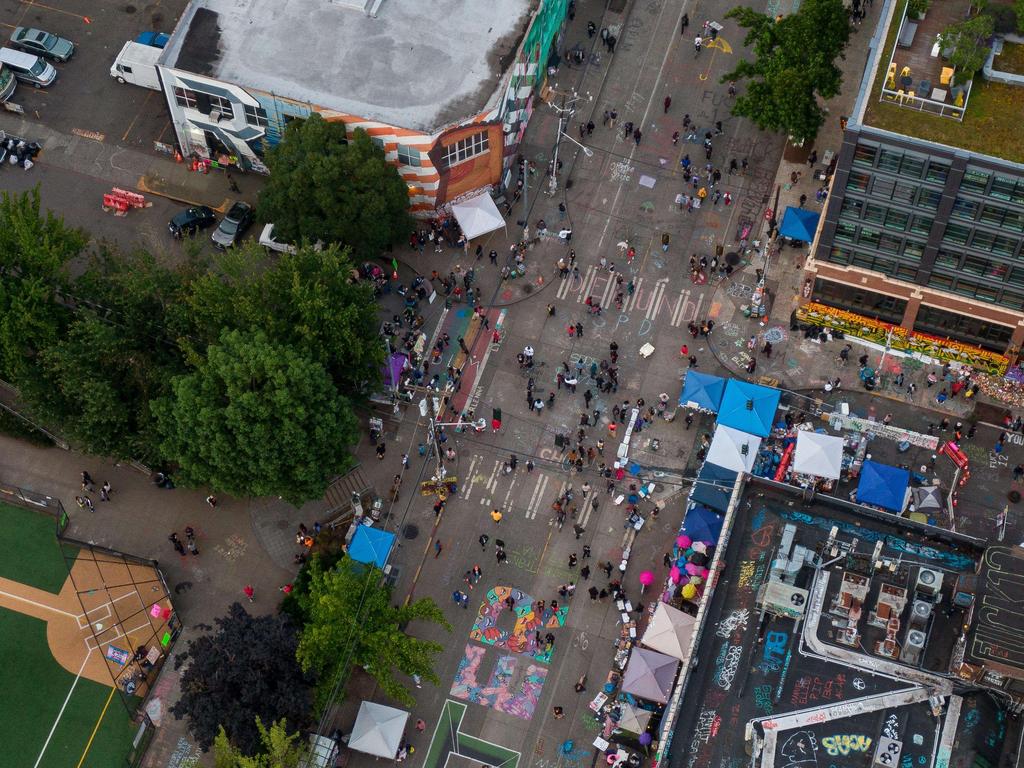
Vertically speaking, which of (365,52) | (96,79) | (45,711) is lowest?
(45,711)

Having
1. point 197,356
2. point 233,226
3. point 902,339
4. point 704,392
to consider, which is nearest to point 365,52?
point 233,226

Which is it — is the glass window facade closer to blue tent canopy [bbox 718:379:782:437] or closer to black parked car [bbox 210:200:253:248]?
blue tent canopy [bbox 718:379:782:437]

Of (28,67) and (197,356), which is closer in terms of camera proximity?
(197,356)

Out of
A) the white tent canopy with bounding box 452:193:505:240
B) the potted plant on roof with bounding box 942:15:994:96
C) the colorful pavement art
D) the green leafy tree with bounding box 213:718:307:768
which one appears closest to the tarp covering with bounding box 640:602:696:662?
the colorful pavement art

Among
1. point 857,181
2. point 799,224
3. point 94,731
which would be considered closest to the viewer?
point 94,731

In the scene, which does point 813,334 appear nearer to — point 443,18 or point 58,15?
point 443,18

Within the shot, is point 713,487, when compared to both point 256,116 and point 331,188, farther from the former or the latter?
point 256,116
